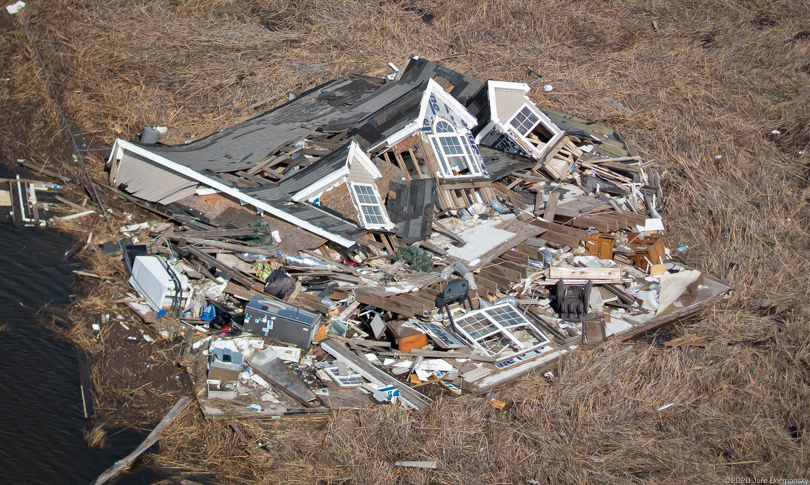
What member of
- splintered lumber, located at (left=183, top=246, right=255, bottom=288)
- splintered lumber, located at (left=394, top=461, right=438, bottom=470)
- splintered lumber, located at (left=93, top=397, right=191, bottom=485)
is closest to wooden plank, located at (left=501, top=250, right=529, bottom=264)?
Result: splintered lumber, located at (left=183, top=246, right=255, bottom=288)

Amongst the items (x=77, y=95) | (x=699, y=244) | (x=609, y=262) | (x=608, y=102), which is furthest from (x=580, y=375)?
(x=77, y=95)

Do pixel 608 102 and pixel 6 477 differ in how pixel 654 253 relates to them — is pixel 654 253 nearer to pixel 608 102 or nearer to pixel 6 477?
pixel 608 102

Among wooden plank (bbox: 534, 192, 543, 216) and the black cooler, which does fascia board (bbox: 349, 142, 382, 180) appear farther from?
wooden plank (bbox: 534, 192, 543, 216)

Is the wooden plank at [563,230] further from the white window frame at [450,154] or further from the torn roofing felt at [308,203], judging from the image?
the torn roofing felt at [308,203]

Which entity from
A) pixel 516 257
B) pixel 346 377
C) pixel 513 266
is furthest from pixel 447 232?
pixel 346 377

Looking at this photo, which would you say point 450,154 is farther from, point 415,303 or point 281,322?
point 281,322

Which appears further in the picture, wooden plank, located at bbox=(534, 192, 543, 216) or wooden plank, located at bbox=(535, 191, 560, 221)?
wooden plank, located at bbox=(534, 192, 543, 216)

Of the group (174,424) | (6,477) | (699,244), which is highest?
(6,477)
